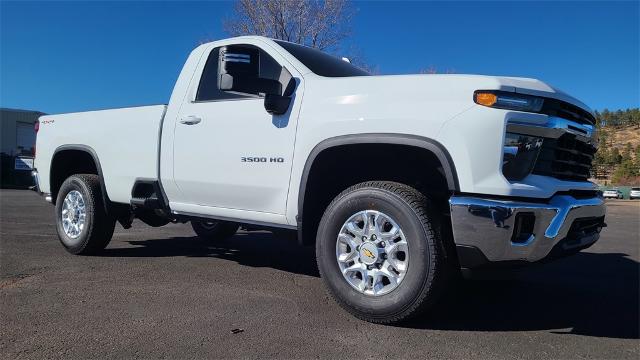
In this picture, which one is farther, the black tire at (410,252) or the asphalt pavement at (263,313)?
the black tire at (410,252)

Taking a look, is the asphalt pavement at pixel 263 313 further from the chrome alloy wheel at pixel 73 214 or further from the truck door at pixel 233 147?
the truck door at pixel 233 147

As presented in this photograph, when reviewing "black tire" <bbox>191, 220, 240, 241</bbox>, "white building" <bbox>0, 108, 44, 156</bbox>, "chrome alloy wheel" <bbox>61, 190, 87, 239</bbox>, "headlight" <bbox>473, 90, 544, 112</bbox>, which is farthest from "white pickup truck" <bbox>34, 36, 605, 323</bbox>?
"white building" <bbox>0, 108, 44, 156</bbox>

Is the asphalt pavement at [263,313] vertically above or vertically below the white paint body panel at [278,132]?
below

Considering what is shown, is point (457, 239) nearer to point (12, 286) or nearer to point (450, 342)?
point (450, 342)

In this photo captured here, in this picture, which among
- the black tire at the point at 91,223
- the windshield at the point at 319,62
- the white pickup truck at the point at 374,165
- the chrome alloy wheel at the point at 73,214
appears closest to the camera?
the white pickup truck at the point at 374,165

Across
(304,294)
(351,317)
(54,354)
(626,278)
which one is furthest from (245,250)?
(626,278)

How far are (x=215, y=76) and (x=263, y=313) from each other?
237cm

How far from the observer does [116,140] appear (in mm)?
5223

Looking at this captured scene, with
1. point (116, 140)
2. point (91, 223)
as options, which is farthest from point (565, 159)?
point (91, 223)

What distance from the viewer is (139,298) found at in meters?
3.79

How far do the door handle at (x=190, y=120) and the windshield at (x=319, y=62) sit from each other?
1012 millimetres

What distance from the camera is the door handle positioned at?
4.49 metres

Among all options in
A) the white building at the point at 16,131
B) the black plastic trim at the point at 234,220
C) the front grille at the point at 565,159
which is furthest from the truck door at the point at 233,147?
the white building at the point at 16,131

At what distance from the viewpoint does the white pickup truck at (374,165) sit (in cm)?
302
